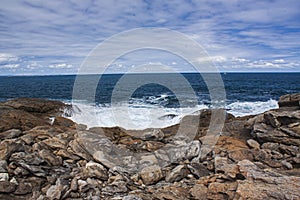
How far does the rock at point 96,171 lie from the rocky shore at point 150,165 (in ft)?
0.09

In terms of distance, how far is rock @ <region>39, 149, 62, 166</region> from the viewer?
8203 mm

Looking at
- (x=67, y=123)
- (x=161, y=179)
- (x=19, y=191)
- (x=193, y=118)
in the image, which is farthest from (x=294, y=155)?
(x=67, y=123)

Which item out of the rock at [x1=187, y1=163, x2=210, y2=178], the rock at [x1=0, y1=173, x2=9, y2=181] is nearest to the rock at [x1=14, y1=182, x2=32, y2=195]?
the rock at [x1=0, y1=173, x2=9, y2=181]

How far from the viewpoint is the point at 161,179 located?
765 centimetres

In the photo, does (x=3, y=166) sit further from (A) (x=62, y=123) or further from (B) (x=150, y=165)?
(A) (x=62, y=123)

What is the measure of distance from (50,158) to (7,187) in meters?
1.54

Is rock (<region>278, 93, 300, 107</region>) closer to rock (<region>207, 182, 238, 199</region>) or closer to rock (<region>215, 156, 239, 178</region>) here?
rock (<region>215, 156, 239, 178</region>)

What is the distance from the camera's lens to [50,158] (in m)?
8.25

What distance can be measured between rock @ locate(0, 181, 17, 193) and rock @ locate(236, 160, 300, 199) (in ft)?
17.6

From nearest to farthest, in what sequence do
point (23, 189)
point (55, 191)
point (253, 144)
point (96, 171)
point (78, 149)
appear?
point (55, 191) → point (23, 189) → point (96, 171) → point (78, 149) → point (253, 144)

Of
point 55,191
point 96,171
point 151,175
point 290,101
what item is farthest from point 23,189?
point 290,101

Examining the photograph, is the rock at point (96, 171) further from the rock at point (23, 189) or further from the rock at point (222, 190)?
the rock at point (222, 190)

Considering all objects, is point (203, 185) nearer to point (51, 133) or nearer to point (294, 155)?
point (294, 155)

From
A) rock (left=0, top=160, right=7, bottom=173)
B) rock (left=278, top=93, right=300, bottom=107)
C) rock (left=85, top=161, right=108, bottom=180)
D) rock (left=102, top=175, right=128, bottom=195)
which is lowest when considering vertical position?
A: rock (left=102, top=175, right=128, bottom=195)
